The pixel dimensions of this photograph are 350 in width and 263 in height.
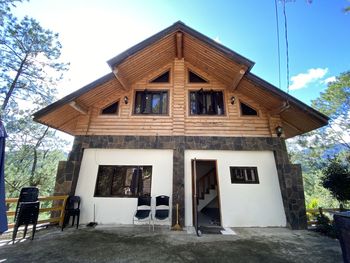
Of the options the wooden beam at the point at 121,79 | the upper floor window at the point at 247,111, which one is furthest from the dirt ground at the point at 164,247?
the wooden beam at the point at 121,79

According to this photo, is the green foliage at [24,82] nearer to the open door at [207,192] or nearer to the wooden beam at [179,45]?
the wooden beam at [179,45]

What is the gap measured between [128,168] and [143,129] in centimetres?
150

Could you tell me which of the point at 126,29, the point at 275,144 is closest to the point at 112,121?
the point at 126,29

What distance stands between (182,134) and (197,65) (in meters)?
3.14

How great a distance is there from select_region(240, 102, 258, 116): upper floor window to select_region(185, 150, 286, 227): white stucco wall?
148cm

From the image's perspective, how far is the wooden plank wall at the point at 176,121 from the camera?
625 cm

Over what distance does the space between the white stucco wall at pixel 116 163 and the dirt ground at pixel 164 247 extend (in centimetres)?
65

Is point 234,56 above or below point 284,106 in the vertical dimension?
above

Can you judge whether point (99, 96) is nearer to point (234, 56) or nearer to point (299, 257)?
point (234, 56)

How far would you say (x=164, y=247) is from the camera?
3646 millimetres

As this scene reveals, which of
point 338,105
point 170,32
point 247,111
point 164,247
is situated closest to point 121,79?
point 170,32

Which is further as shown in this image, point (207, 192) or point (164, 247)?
point (207, 192)

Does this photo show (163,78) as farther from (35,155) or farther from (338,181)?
(35,155)

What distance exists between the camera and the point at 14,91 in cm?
1191
